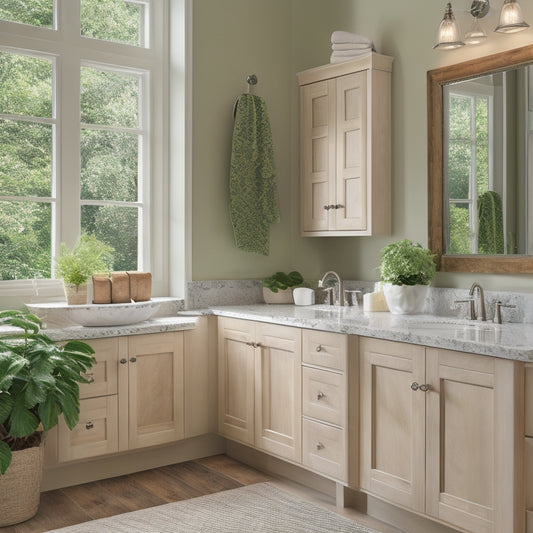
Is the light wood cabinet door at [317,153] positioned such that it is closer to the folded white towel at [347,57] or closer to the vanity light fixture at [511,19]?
the folded white towel at [347,57]

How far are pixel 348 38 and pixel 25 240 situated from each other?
6.42 feet

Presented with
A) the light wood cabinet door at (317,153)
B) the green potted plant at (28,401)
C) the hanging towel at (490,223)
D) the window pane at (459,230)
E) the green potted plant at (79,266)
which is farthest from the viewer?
the light wood cabinet door at (317,153)

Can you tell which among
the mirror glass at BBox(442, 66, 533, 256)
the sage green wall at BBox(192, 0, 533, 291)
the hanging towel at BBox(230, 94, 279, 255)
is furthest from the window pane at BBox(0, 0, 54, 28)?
the mirror glass at BBox(442, 66, 533, 256)

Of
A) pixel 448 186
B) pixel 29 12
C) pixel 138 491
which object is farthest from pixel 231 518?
pixel 29 12

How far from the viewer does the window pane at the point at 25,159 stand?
351cm

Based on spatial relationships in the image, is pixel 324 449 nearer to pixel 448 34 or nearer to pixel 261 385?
pixel 261 385

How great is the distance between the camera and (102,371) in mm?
3334

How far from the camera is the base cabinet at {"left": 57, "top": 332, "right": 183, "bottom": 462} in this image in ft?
10.8

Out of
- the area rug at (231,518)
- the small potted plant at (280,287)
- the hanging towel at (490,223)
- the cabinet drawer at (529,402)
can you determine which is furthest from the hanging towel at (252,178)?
the cabinet drawer at (529,402)

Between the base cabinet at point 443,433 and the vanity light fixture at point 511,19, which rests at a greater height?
the vanity light fixture at point 511,19

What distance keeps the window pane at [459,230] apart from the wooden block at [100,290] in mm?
1681

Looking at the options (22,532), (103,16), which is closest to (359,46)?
(103,16)

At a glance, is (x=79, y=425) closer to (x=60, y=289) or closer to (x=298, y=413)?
(x=60, y=289)

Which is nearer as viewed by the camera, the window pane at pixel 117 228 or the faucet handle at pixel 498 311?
the faucet handle at pixel 498 311
